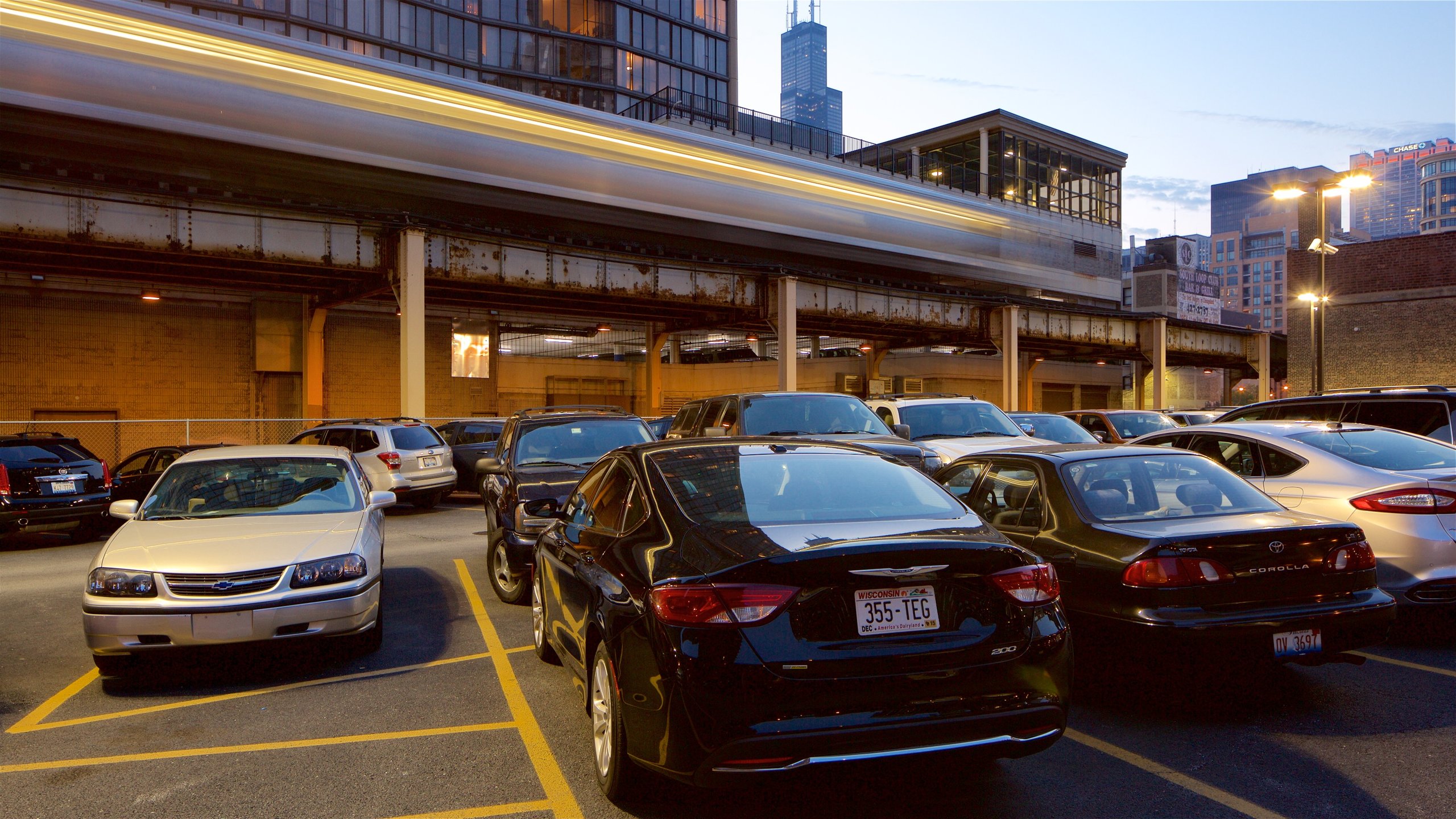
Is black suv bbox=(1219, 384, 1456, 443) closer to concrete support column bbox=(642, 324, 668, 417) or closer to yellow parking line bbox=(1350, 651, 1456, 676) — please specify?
yellow parking line bbox=(1350, 651, 1456, 676)

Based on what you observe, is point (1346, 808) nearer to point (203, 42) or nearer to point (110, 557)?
point (110, 557)

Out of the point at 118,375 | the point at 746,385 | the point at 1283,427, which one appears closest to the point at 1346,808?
the point at 1283,427

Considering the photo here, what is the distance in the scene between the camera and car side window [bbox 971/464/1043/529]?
597cm

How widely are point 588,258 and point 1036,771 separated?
1088 inches

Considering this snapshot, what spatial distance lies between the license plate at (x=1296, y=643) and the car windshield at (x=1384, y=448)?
2.60 metres

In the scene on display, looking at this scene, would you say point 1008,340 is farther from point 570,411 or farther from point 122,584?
point 122,584

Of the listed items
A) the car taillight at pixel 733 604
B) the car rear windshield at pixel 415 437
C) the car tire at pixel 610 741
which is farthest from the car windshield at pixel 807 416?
the car rear windshield at pixel 415 437

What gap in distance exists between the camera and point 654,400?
40.4 m

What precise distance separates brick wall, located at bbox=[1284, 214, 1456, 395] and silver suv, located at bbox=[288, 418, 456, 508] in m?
34.8

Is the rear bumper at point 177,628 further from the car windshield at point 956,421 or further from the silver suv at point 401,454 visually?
the silver suv at point 401,454

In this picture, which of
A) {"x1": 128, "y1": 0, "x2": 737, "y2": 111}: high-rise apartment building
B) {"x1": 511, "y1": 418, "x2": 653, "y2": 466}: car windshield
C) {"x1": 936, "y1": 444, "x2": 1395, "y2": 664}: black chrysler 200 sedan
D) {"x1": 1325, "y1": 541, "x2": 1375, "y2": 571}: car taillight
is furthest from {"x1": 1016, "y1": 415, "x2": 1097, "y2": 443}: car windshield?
{"x1": 128, "y1": 0, "x2": 737, "y2": 111}: high-rise apartment building

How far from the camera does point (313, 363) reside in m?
34.0

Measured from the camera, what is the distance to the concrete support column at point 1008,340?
42625 mm

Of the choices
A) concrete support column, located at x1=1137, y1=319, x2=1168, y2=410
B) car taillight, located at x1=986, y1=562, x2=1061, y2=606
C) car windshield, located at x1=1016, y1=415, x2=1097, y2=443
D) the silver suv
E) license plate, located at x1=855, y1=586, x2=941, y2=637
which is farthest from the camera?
concrete support column, located at x1=1137, y1=319, x2=1168, y2=410
